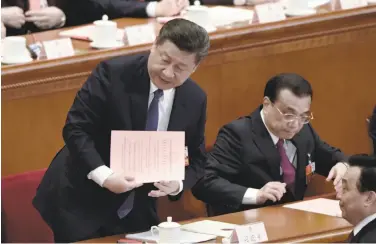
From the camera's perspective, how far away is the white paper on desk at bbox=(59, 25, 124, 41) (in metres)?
4.87

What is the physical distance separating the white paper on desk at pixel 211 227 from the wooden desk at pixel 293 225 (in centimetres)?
6

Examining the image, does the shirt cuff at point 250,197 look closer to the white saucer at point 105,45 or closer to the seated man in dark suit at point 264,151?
the seated man in dark suit at point 264,151

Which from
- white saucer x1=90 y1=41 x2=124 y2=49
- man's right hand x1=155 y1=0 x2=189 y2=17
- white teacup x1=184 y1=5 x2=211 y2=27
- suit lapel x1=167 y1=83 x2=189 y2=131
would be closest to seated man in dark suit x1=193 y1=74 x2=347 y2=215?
suit lapel x1=167 y1=83 x2=189 y2=131

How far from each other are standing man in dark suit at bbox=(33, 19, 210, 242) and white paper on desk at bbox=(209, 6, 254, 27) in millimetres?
1781

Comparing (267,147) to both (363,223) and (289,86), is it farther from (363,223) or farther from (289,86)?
(363,223)

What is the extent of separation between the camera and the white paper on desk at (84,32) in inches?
192

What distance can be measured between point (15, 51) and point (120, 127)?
1304mm

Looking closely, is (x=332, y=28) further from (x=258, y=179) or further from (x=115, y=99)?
(x=115, y=99)

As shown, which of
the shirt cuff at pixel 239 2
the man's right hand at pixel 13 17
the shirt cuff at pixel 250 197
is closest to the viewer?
the shirt cuff at pixel 250 197

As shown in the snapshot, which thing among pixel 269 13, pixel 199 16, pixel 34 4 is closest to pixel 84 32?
pixel 34 4

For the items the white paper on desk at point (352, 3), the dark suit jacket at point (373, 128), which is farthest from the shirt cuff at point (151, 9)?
the dark suit jacket at point (373, 128)

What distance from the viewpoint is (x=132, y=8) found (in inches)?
215

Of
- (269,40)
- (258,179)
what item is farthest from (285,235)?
(269,40)

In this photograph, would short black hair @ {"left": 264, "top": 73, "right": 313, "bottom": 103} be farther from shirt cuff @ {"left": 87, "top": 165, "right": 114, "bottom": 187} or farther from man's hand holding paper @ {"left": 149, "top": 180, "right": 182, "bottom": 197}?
shirt cuff @ {"left": 87, "top": 165, "right": 114, "bottom": 187}
